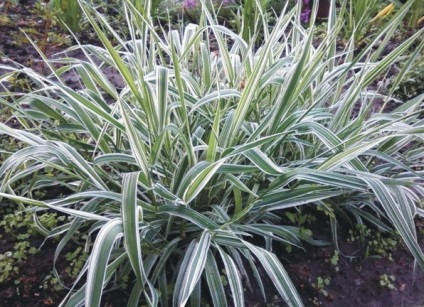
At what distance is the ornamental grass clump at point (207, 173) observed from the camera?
1288mm

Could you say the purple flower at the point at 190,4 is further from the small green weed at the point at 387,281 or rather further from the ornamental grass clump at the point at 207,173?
the small green weed at the point at 387,281

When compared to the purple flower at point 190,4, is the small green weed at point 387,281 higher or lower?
lower

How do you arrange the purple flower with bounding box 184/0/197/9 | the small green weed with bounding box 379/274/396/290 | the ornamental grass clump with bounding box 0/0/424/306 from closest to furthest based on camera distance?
the ornamental grass clump with bounding box 0/0/424/306 → the small green weed with bounding box 379/274/396/290 → the purple flower with bounding box 184/0/197/9

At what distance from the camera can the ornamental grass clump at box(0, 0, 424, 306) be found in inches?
50.7

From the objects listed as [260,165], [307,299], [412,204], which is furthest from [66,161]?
[412,204]

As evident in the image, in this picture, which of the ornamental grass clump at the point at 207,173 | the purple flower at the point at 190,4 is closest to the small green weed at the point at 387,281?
the ornamental grass clump at the point at 207,173

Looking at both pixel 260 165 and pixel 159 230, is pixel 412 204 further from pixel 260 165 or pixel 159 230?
pixel 159 230

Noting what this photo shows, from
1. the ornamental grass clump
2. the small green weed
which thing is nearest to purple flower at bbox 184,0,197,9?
the ornamental grass clump

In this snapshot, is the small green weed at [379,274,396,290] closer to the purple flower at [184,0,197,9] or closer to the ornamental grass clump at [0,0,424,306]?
the ornamental grass clump at [0,0,424,306]

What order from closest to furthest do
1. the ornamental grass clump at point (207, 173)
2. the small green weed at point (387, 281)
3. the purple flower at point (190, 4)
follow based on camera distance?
1. the ornamental grass clump at point (207, 173)
2. the small green weed at point (387, 281)
3. the purple flower at point (190, 4)

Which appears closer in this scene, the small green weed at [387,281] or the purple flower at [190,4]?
the small green weed at [387,281]

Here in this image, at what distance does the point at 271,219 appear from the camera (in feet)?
5.32

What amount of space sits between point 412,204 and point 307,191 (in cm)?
36

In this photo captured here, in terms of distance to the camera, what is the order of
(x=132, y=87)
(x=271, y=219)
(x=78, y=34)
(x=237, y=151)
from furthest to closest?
(x=78, y=34), (x=271, y=219), (x=132, y=87), (x=237, y=151)
